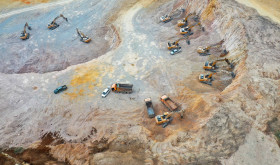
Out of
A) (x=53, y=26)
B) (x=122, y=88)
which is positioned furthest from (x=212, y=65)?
(x=53, y=26)

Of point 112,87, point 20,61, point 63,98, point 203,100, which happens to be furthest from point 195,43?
point 20,61

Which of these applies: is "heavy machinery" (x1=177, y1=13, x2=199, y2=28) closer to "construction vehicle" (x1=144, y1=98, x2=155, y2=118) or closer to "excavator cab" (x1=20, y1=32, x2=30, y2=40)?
"construction vehicle" (x1=144, y1=98, x2=155, y2=118)

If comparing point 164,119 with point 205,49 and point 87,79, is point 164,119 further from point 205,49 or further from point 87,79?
point 205,49

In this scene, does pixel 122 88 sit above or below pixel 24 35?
above

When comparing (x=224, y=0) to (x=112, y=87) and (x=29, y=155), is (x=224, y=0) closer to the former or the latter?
(x=112, y=87)

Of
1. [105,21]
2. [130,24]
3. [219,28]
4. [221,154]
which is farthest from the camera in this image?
[105,21]

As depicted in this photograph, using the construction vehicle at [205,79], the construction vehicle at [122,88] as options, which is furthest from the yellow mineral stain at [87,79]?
the construction vehicle at [205,79]
